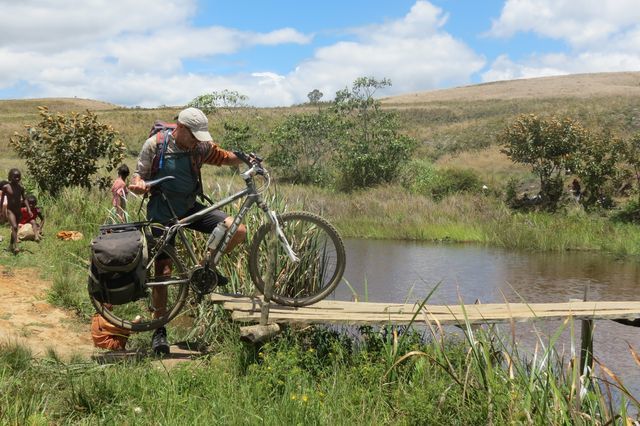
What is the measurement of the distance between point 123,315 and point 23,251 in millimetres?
3289

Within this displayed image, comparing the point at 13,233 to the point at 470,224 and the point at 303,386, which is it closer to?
the point at 303,386

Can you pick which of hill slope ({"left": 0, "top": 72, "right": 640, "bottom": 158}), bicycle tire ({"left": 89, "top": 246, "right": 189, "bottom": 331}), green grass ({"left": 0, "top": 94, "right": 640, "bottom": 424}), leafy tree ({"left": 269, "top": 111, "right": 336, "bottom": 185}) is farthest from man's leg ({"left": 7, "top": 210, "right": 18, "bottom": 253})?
leafy tree ({"left": 269, "top": 111, "right": 336, "bottom": 185})

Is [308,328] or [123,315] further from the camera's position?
[123,315]

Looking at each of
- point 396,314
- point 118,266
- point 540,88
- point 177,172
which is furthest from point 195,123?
point 540,88

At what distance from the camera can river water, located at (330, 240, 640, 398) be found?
28.2 ft

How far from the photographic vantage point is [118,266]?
183 inches

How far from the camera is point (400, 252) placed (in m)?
16.8

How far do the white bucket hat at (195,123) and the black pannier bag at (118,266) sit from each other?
0.77 meters

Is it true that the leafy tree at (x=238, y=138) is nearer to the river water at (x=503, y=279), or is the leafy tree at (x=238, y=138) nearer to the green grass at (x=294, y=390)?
the river water at (x=503, y=279)

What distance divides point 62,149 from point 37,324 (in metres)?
8.30

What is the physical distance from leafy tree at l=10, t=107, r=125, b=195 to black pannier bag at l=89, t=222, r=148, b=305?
31.7ft

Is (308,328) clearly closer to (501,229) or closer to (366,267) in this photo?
(366,267)

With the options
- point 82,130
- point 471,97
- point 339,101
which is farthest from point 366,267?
point 471,97

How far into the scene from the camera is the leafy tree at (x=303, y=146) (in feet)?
106
